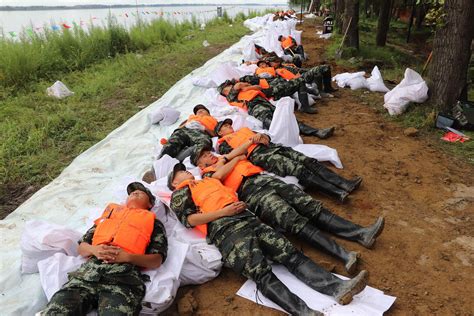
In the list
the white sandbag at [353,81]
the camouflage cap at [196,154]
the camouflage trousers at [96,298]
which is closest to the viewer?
the camouflage trousers at [96,298]

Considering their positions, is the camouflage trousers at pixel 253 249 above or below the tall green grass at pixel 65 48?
below

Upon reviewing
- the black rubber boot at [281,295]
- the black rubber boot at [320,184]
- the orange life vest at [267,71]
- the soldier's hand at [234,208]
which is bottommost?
the black rubber boot at [281,295]

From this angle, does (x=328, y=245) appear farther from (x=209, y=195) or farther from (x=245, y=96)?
(x=245, y=96)

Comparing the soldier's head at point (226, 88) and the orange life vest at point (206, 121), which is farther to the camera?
the soldier's head at point (226, 88)

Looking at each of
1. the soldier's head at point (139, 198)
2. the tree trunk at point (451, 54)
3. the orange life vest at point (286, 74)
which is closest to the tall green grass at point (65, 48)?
the orange life vest at point (286, 74)

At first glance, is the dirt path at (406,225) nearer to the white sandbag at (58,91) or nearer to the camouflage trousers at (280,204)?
the camouflage trousers at (280,204)

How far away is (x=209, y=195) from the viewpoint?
9.02 ft

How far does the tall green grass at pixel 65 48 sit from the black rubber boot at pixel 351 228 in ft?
22.0

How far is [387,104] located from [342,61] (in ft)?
12.1

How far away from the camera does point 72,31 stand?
9.59 metres

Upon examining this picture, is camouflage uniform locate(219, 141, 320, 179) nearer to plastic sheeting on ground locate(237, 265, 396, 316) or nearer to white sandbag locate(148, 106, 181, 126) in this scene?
plastic sheeting on ground locate(237, 265, 396, 316)

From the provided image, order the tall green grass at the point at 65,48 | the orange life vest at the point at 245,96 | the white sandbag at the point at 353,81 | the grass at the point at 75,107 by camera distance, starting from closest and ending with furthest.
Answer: the grass at the point at 75,107, the orange life vest at the point at 245,96, the white sandbag at the point at 353,81, the tall green grass at the point at 65,48

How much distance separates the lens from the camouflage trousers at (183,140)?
13.6 ft

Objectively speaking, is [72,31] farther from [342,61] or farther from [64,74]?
[342,61]
